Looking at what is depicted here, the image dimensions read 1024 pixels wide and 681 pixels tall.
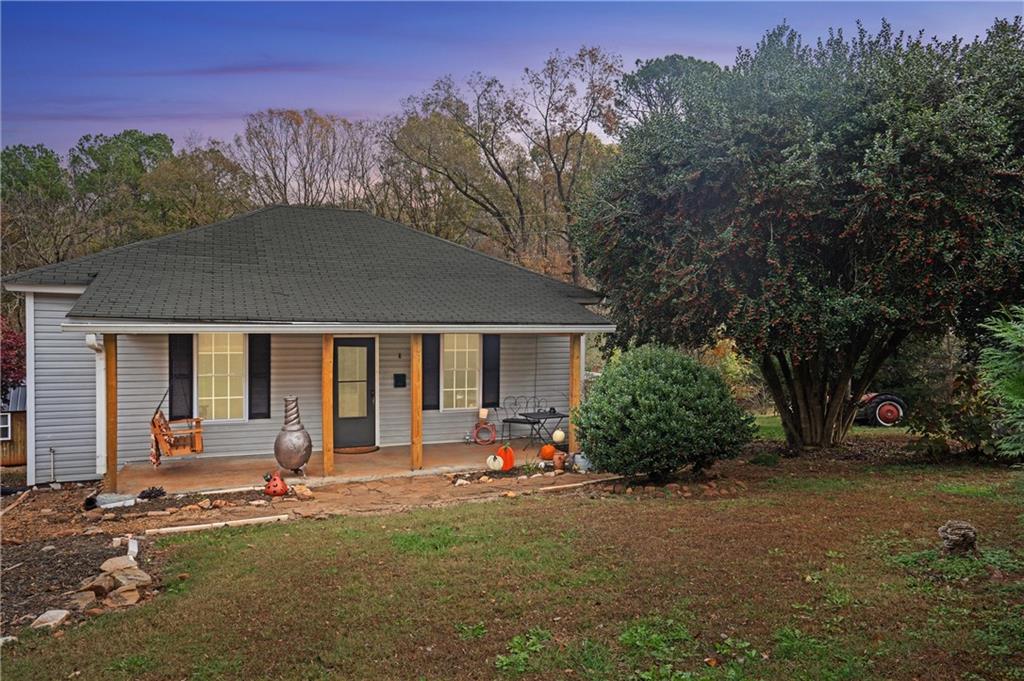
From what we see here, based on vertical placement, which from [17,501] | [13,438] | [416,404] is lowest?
[17,501]

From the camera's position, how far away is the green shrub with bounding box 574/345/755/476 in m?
8.43

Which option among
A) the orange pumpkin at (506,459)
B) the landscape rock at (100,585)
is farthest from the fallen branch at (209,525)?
the orange pumpkin at (506,459)

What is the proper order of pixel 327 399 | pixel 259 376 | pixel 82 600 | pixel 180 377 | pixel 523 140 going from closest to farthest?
pixel 82 600, pixel 327 399, pixel 180 377, pixel 259 376, pixel 523 140

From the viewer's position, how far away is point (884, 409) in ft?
54.7

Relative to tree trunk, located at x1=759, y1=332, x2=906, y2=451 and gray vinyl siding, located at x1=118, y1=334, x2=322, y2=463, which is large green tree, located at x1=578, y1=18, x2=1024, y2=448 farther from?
gray vinyl siding, located at x1=118, y1=334, x2=322, y2=463

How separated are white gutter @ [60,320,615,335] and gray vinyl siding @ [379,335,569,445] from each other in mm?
1994

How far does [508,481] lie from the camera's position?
9688mm

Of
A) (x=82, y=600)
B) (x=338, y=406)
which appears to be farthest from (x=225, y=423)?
(x=82, y=600)

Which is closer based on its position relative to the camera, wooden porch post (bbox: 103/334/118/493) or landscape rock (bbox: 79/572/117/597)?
landscape rock (bbox: 79/572/117/597)

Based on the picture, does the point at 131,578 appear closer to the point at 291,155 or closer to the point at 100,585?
the point at 100,585

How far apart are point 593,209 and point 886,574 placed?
25.0 feet

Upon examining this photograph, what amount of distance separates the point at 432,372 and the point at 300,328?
3.46 metres

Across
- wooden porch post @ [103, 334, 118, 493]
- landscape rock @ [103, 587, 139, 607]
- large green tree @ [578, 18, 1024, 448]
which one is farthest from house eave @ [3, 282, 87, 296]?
large green tree @ [578, 18, 1024, 448]

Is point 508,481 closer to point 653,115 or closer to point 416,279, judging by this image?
point 416,279
